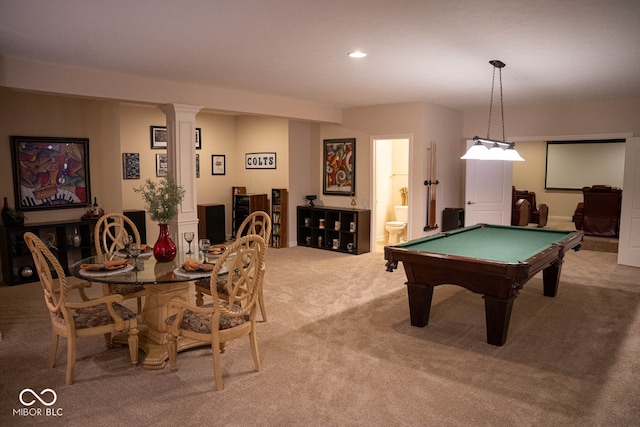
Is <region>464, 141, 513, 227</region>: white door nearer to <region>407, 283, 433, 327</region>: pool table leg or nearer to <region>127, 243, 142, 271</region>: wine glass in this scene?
<region>407, 283, 433, 327</region>: pool table leg

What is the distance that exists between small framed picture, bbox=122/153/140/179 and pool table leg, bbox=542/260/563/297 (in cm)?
619

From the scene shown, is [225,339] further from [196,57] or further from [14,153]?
[14,153]

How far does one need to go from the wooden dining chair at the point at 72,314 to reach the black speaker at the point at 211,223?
16.2 ft

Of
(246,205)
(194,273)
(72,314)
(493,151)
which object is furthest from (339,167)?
(72,314)

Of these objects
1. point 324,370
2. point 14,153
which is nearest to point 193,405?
point 324,370

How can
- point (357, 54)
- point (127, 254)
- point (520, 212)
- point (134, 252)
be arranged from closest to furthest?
1. point (134, 252)
2. point (127, 254)
3. point (357, 54)
4. point (520, 212)

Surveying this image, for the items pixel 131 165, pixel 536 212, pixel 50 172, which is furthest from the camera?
pixel 536 212

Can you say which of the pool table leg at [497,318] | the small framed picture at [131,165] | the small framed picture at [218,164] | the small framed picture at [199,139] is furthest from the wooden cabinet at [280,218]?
the pool table leg at [497,318]

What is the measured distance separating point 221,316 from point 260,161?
5.83 meters

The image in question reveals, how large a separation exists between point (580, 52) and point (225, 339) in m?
3.77

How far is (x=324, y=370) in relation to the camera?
10.8 ft

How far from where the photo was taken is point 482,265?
357 cm

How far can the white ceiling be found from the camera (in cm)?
298

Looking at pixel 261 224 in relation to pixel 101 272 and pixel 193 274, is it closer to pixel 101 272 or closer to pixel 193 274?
pixel 193 274
